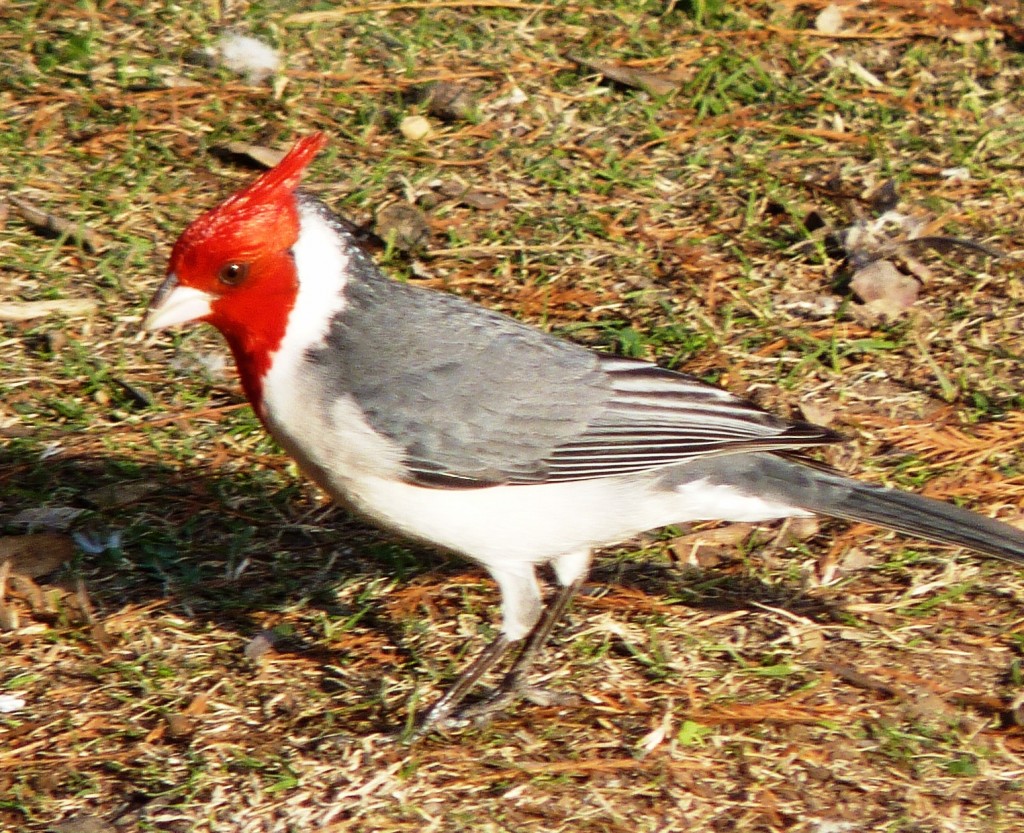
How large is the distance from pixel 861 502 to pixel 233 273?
199 centimetres

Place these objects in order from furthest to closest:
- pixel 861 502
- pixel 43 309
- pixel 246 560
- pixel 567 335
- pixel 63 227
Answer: pixel 63 227
pixel 567 335
pixel 43 309
pixel 246 560
pixel 861 502

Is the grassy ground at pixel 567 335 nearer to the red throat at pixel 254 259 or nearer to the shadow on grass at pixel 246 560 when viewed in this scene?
the shadow on grass at pixel 246 560

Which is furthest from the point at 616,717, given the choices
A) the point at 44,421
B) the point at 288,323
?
the point at 44,421

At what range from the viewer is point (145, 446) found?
5434mm

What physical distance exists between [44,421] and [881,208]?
11.5ft

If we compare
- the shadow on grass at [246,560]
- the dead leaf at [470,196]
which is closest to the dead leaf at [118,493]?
the shadow on grass at [246,560]

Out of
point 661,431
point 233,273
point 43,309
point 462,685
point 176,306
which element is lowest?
point 462,685

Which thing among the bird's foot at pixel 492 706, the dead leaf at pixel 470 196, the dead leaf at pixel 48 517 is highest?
the dead leaf at pixel 470 196

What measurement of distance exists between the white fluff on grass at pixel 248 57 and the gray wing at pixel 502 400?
267 cm

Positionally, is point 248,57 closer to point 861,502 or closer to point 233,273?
point 233,273

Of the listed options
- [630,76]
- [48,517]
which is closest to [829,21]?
[630,76]

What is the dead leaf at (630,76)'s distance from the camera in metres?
7.00

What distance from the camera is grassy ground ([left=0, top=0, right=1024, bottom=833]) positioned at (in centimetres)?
430

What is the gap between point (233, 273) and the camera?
427 cm
